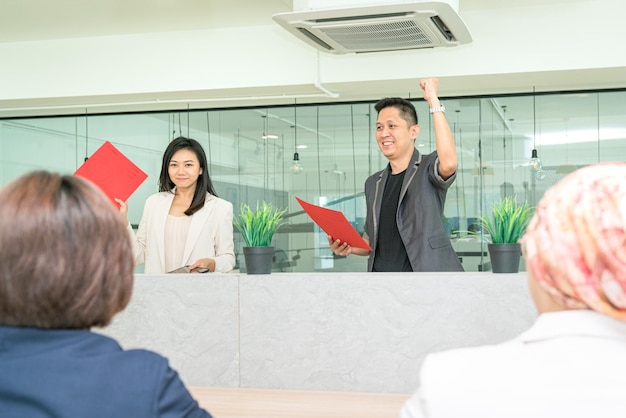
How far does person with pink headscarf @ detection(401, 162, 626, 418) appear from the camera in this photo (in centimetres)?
83

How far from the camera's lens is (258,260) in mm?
2092

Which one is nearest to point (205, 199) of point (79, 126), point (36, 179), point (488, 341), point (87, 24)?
point (488, 341)

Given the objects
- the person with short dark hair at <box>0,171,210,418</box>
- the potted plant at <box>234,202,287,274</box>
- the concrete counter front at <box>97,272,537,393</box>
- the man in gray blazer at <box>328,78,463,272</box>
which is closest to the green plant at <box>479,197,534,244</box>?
the concrete counter front at <box>97,272,537,393</box>

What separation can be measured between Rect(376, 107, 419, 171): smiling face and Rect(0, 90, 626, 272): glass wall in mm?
3505

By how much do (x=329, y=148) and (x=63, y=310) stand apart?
6169 mm

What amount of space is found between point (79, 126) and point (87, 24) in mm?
1995

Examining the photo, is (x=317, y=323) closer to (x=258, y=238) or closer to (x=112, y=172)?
(x=258, y=238)

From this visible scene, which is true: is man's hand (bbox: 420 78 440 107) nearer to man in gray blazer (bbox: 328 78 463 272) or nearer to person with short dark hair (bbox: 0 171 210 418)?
man in gray blazer (bbox: 328 78 463 272)

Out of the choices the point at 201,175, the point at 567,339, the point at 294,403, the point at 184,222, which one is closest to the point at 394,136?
the point at 201,175

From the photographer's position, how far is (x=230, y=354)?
6.73ft

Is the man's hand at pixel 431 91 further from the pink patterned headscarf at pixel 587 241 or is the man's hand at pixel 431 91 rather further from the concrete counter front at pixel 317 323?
the pink patterned headscarf at pixel 587 241

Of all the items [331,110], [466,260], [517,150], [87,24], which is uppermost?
[87,24]

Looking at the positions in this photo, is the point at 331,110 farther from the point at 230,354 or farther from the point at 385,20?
the point at 230,354

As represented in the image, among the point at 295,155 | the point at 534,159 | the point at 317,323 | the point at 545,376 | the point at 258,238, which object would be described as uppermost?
the point at 295,155
